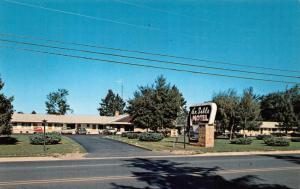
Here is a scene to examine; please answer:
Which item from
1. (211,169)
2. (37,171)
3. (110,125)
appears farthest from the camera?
(110,125)

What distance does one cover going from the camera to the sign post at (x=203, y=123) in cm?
3109

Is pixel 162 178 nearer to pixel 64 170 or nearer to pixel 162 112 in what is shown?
pixel 64 170

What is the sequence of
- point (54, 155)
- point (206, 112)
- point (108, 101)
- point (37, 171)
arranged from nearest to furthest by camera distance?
1. point (37, 171)
2. point (54, 155)
3. point (206, 112)
4. point (108, 101)

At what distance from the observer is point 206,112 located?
32.0 metres

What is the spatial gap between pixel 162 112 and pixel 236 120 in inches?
522

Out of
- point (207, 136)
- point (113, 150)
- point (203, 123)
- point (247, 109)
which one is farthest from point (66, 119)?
point (113, 150)

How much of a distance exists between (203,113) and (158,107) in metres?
12.0

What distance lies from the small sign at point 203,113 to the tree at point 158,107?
8.89m

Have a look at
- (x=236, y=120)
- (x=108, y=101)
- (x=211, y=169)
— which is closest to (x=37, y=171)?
(x=211, y=169)

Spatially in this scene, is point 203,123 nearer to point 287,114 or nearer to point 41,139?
point 41,139

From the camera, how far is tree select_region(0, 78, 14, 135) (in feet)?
97.3

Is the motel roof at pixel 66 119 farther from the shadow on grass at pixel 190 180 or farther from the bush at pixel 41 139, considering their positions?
the shadow on grass at pixel 190 180

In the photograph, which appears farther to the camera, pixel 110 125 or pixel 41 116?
pixel 110 125

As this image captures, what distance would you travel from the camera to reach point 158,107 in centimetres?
4372
